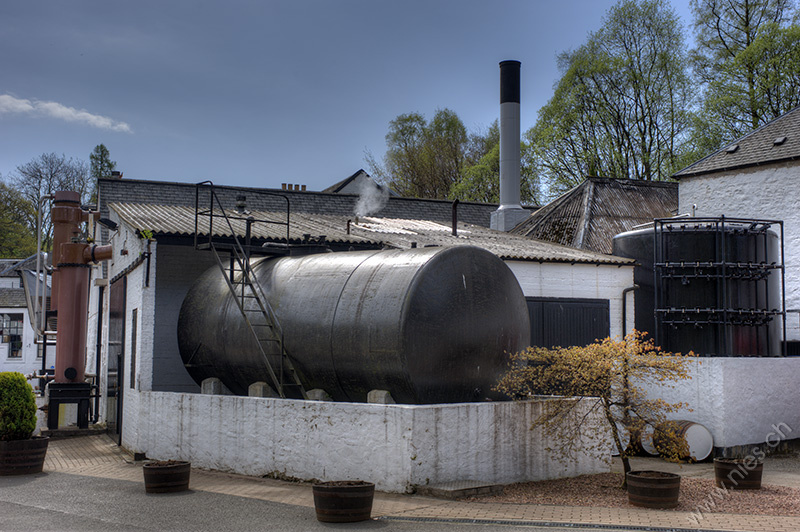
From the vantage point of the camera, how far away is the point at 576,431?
35.7 feet

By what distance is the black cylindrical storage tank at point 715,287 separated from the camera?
15125mm

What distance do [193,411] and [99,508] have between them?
335 centimetres

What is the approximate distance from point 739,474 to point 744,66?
26.5m

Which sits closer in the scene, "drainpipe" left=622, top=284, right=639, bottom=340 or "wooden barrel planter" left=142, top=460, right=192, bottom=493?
"wooden barrel planter" left=142, top=460, right=192, bottom=493

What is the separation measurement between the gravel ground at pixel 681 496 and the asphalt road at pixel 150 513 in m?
1.54

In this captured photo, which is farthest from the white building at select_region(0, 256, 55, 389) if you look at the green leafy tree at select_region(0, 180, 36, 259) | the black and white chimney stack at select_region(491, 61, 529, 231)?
the black and white chimney stack at select_region(491, 61, 529, 231)

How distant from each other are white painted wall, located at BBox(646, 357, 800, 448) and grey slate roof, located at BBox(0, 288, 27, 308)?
3446cm

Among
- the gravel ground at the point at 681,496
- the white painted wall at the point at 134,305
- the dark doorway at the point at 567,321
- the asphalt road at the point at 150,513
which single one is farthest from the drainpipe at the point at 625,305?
the white painted wall at the point at 134,305

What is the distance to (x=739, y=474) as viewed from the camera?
→ 10.8 metres

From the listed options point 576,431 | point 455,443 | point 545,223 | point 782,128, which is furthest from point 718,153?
point 455,443

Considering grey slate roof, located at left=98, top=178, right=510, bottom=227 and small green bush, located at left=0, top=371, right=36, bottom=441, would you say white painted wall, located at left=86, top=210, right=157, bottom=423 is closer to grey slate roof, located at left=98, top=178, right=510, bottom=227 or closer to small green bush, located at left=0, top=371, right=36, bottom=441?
small green bush, located at left=0, top=371, right=36, bottom=441

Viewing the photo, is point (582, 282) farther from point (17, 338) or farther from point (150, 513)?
point (17, 338)

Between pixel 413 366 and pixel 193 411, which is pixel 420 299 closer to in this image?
pixel 413 366

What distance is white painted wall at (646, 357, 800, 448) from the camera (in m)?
14.2
